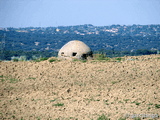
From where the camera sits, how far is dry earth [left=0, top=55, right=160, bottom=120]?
11.8m

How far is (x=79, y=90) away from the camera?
14906 millimetres

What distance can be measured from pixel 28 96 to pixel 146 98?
190 inches

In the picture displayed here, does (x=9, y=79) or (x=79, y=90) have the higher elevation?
(x=9, y=79)

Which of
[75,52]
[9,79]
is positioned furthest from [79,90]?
[75,52]

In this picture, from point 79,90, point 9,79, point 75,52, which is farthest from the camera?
point 75,52

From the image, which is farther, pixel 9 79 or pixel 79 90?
pixel 9 79

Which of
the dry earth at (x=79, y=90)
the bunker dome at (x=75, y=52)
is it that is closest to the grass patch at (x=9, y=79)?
the dry earth at (x=79, y=90)

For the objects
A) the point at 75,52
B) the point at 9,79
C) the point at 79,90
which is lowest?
the point at 79,90

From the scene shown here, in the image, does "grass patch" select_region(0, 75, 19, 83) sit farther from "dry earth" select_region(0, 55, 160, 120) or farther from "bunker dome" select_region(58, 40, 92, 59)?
"bunker dome" select_region(58, 40, 92, 59)

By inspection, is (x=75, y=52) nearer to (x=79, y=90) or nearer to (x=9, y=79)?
(x=9, y=79)

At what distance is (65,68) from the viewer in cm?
1855

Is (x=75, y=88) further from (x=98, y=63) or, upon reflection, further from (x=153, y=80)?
(x=98, y=63)

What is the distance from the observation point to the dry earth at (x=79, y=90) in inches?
464

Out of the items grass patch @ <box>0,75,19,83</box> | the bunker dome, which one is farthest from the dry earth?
the bunker dome
